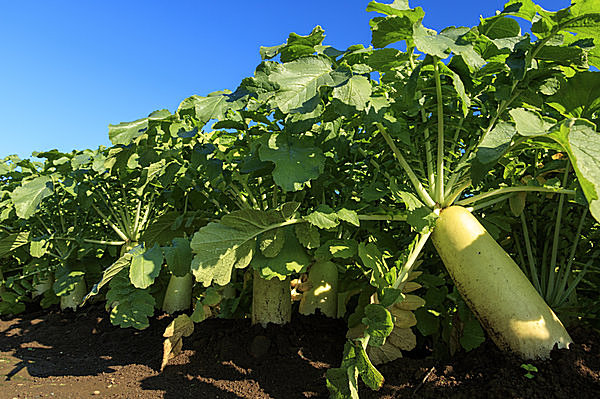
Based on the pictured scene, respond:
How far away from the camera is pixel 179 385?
1520 mm

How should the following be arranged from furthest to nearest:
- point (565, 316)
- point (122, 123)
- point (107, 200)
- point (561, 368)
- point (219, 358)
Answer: point (107, 200), point (219, 358), point (122, 123), point (565, 316), point (561, 368)

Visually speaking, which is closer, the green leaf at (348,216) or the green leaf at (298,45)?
the green leaf at (348,216)

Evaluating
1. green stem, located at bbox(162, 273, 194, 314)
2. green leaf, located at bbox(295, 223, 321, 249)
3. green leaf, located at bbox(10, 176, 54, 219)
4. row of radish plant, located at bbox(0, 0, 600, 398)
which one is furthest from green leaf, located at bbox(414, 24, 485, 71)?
green leaf, located at bbox(10, 176, 54, 219)

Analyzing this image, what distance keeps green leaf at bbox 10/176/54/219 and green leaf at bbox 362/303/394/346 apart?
6.67 ft

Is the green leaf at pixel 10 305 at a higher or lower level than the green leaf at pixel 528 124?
lower

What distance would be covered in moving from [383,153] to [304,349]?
841 mm

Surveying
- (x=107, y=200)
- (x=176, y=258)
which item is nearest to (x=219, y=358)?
(x=176, y=258)

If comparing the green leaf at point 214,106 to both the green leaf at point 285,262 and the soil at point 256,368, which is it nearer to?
the green leaf at point 285,262

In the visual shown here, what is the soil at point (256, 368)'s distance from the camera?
1150mm

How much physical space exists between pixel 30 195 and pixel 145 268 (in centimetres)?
139

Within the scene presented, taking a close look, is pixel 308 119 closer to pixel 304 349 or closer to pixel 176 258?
pixel 176 258

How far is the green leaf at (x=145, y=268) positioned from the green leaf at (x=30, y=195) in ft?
3.91

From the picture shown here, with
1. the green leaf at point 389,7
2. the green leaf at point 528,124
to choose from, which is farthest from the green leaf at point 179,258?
the green leaf at point 528,124

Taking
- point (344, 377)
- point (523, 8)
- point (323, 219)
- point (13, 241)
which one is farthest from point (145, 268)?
point (13, 241)
